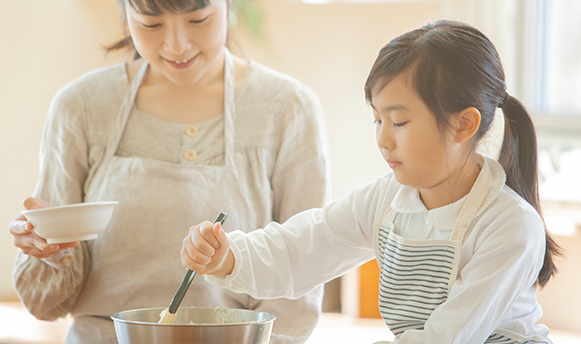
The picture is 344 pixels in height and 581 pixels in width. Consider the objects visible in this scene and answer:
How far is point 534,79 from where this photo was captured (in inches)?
91.7

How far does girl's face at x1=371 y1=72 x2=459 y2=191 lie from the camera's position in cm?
89

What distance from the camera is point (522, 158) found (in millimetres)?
999

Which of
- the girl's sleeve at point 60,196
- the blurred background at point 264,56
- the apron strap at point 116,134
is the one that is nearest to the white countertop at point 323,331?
the blurred background at point 264,56

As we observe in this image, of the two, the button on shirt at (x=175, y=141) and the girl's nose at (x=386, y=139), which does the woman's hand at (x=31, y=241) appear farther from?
the girl's nose at (x=386, y=139)

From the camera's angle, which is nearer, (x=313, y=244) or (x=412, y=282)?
(x=412, y=282)

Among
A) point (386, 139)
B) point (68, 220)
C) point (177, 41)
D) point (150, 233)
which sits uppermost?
point (177, 41)

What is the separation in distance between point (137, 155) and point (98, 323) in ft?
1.16

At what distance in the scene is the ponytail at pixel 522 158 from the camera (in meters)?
0.97

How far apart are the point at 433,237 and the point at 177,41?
2.03 ft

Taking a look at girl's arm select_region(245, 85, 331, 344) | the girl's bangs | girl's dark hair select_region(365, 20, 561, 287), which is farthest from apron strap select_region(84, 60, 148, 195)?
girl's dark hair select_region(365, 20, 561, 287)

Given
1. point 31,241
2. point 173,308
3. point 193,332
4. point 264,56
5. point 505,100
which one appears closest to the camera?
point 193,332

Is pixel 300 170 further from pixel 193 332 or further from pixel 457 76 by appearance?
pixel 193 332

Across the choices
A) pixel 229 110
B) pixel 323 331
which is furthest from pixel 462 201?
pixel 323 331

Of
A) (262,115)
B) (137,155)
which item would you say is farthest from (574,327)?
(137,155)
